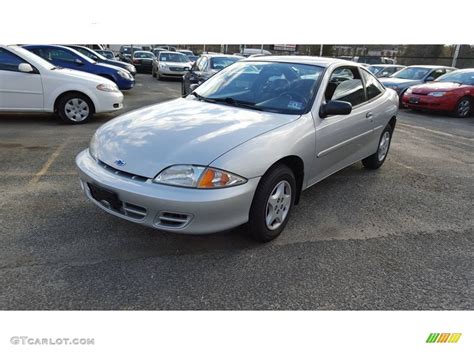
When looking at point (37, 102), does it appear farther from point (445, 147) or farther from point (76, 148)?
point (445, 147)

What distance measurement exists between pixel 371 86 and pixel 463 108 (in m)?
7.95

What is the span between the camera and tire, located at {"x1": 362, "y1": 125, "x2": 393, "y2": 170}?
4773 millimetres

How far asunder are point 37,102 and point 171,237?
5.15 m

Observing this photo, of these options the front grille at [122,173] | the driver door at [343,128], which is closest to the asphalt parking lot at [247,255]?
the driver door at [343,128]

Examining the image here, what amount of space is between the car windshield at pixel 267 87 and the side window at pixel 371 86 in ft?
3.51

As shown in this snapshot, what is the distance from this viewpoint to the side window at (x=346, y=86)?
3.50 m

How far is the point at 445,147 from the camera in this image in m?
6.63

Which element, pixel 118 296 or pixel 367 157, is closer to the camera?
pixel 118 296

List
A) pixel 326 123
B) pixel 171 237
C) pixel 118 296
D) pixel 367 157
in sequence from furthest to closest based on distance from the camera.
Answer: pixel 367 157 < pixel 326 123 < pixel 171 237 < pixel 118 296

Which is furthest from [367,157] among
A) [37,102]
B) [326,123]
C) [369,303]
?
[37,102]

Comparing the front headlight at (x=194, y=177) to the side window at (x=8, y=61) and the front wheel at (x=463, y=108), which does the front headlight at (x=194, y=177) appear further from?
the front wheel at (x=463, y=108)

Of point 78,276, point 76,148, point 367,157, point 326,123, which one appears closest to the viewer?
point 78,276
